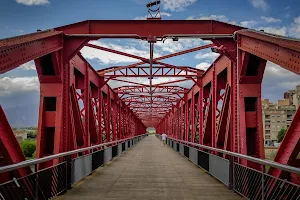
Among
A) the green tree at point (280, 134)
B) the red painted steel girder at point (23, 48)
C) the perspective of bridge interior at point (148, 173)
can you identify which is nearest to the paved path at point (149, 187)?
the perspective of bridge interior at point (148, 173)

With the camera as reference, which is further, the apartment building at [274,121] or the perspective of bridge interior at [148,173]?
the apartment building at [274,121]

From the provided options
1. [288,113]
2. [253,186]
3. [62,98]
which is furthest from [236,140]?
[288,113]

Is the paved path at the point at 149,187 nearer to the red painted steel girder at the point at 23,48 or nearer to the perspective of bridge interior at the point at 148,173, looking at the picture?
the perspective of bridge interior at the point at 148,173

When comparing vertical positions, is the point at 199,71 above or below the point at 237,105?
above

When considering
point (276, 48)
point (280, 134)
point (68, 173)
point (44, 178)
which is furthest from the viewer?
point (280, 134)

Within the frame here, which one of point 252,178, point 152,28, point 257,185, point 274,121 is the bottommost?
point 257,185

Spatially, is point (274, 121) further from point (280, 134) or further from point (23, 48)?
point (23, 48)

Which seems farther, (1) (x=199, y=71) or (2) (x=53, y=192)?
(1) (x=199, y=71)

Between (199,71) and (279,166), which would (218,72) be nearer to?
(199,71)

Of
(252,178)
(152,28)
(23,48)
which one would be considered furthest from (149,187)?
(152,28)

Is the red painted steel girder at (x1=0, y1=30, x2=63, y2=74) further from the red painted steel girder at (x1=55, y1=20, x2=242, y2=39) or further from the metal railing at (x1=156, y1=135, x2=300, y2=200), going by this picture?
the metal railing at (x1=156, y1=135, x2=300, y2=200)

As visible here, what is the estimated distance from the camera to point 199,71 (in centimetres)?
2167

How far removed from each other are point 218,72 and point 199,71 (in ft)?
20.6

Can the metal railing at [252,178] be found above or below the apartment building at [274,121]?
below
